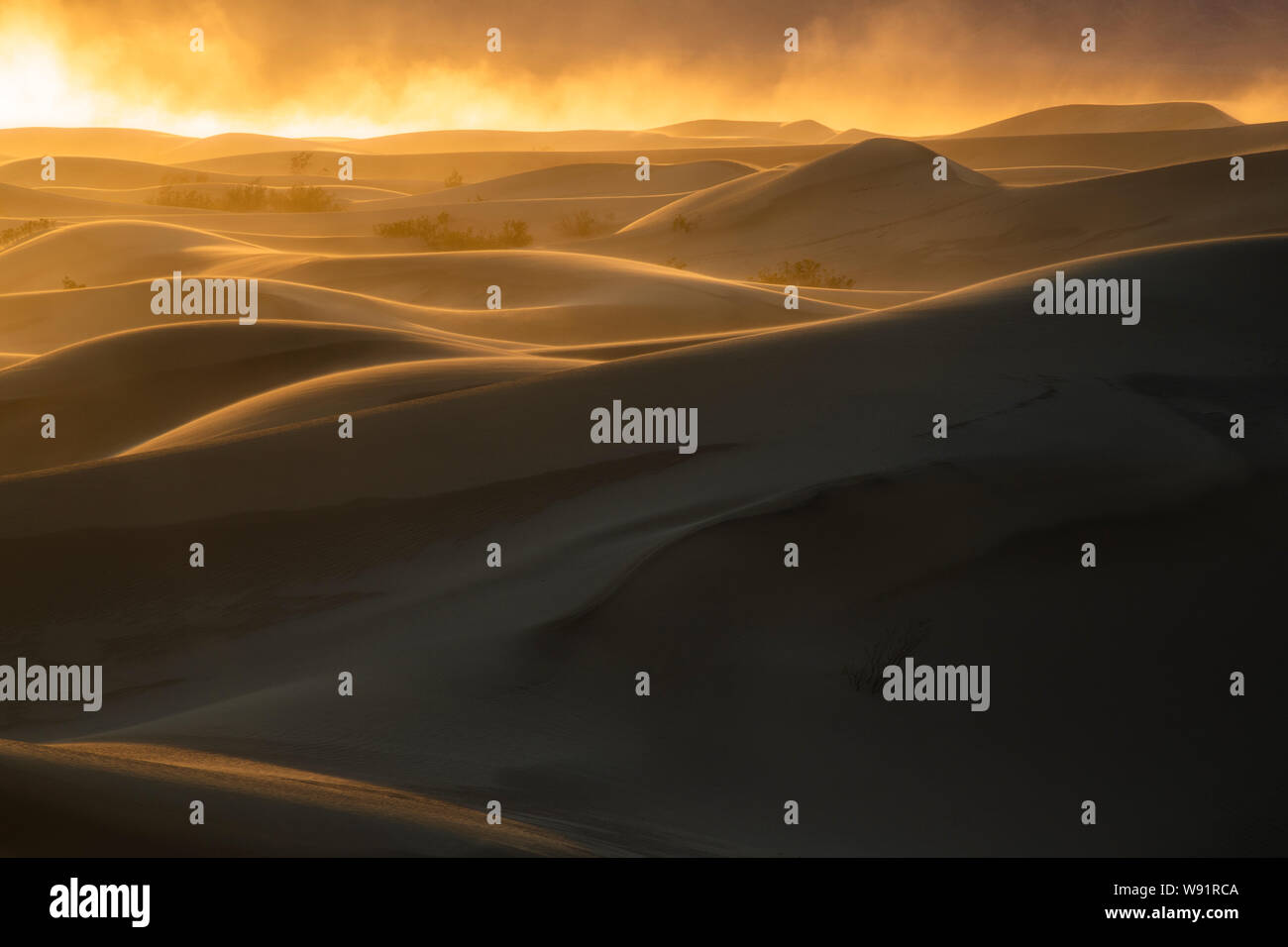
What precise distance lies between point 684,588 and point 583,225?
32.0m

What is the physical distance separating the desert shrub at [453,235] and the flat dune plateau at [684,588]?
870 inches

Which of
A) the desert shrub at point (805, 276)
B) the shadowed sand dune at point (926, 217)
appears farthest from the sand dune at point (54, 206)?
the desert shrub at point (805, 276)

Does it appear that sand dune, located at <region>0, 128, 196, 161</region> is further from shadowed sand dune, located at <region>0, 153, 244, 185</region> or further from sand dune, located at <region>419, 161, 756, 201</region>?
sand dune, located at <region>419, 161, 756, 201</region>

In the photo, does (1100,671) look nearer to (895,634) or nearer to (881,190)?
(895,634)

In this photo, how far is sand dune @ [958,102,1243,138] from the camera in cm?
8025

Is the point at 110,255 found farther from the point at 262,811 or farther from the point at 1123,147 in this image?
the point at 1123,147

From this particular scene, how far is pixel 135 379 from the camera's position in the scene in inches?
426

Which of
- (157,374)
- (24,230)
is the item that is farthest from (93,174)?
(157,374)

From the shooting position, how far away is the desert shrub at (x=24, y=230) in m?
31.1

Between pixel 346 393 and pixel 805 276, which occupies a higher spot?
pixel 805 276

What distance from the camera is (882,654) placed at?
15.8 ft

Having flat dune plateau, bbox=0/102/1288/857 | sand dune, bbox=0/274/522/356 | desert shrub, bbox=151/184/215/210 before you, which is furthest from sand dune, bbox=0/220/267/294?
desert shrub, bbox=151/184/215/210

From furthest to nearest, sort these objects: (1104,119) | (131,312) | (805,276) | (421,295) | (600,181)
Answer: (1104,119)
(600,181)
(805,276)
(421,295)
(131,312)
